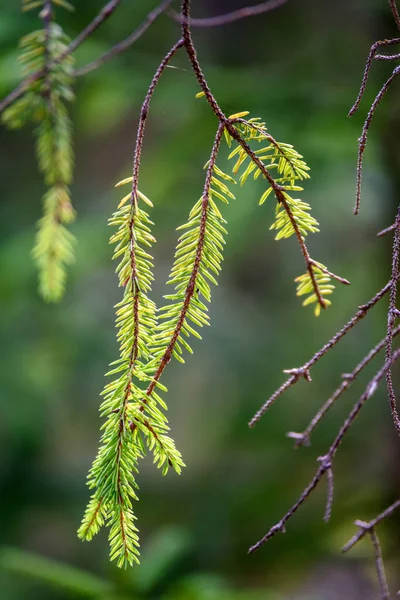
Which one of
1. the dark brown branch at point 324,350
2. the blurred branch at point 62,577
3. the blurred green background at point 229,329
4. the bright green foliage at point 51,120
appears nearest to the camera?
the dark brown branch at point 324,350

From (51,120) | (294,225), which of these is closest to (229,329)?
(51,120)

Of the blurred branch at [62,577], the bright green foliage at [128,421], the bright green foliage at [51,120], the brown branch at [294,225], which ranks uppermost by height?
the bright green foliage at [51,120]

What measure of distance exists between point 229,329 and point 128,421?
3033 millimetres

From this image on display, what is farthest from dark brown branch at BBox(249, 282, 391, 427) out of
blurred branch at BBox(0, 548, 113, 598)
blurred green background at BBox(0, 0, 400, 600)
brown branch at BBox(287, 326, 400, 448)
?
blurred branch at BBox(0, 548, 113, 598)

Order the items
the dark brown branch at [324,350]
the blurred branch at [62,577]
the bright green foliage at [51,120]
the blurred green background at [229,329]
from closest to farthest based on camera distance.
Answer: the dark brown branch at [324,350], the bright green foliage at [51,120], the blurred branch at [62,577], the blurred green background at [229,329]

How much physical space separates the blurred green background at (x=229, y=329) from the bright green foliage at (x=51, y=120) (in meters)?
0.34

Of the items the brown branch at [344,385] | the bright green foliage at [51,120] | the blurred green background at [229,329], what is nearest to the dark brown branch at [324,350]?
the brown branch at [344,385]

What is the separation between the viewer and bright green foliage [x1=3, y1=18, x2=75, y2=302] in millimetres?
781

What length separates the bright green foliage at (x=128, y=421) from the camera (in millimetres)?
626

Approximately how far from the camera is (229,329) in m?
3.65

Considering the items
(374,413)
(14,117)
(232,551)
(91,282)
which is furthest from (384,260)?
(91,282)

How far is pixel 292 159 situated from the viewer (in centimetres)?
67

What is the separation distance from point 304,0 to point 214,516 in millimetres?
2645

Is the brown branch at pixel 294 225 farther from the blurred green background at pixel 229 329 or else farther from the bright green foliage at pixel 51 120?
the blurred green background at pixel 229 329
